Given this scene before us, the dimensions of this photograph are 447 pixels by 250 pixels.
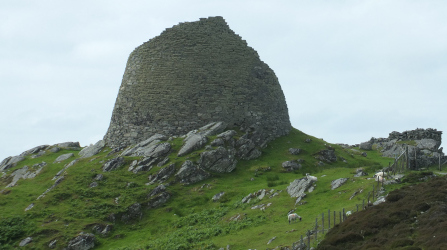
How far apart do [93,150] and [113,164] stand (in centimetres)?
733

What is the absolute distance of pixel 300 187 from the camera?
94.0ft

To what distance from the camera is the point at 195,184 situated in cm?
3388

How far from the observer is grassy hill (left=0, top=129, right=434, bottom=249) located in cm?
2494

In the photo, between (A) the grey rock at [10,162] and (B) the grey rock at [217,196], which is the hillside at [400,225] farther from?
(A) the grey rock at [10,162]

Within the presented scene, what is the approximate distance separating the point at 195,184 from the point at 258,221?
8.95m

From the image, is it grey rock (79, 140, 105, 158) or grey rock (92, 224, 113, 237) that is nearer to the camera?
grey rock (92, 224, 113, 237)

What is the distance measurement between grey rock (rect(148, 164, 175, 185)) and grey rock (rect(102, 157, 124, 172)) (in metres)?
3.18

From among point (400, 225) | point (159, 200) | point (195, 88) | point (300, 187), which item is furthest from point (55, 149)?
point (400, 225)

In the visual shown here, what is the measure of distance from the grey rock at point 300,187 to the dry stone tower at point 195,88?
1260 centimetres

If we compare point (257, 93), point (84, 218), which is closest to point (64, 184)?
point (84, 218)

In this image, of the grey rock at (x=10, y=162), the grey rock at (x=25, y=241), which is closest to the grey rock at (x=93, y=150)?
the grey rock at (x=10, y=162)

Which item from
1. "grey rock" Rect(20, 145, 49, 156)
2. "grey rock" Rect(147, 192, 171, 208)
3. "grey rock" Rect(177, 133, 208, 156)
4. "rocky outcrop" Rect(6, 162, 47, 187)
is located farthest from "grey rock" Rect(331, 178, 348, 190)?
"grey rock" Rect(20, 145, 49, 156)

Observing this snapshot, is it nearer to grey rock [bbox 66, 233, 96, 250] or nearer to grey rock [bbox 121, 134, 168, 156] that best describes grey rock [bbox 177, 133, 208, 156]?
grey rock [bbox 121, 134, 168, 156]

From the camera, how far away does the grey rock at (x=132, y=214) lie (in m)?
30.3
